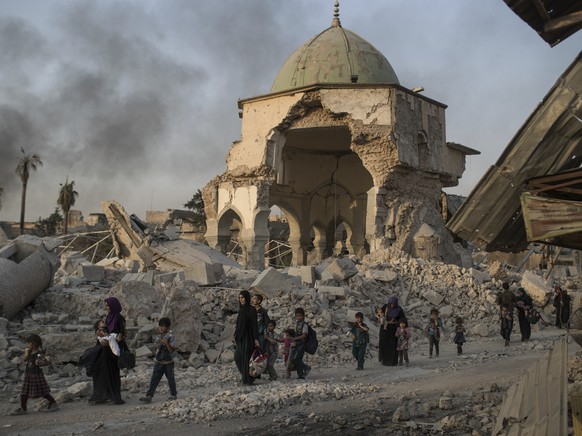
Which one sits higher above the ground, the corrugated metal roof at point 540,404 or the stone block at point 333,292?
the stone block at point 333,292

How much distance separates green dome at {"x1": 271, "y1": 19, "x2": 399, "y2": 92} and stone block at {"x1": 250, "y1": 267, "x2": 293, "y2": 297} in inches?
420

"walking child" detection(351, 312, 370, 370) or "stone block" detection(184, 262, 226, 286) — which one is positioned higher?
"stone block" detection(184, 262, 226, 286)

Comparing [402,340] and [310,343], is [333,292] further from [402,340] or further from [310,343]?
[310,343]

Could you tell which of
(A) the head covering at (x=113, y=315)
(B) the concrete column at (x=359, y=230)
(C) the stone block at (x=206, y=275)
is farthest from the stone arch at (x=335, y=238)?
(A) the head covering at (x=113, y=315)

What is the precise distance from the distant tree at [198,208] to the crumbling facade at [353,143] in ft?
48.4

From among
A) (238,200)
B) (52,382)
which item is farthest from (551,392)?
(238,200)

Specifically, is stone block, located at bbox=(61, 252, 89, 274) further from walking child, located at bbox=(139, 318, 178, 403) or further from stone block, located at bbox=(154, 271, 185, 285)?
walking child, located at bbox=(139, 318, 178, 403)

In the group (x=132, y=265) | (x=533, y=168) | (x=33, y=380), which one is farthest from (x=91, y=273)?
(x=533, y=168)

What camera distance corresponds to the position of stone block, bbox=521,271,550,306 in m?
16.0

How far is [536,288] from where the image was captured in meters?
16.2

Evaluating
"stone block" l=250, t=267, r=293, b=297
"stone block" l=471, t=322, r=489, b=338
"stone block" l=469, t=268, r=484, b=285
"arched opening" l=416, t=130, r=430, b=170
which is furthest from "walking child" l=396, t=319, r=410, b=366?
"arched opening" l=416, t=130, r=430, b=170

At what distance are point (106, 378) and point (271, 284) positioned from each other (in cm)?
560

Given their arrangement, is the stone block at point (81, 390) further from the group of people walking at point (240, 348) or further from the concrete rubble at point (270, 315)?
the group of people walking at point (240, 348)

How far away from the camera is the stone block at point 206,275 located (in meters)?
12.3
